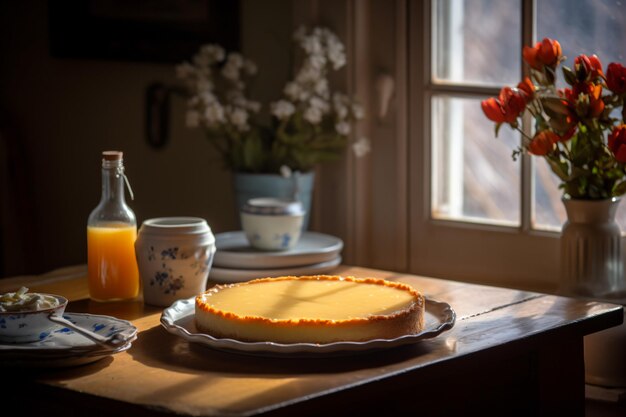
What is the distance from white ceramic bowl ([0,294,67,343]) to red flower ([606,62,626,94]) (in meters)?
1.00

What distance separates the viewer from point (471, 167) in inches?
93.1

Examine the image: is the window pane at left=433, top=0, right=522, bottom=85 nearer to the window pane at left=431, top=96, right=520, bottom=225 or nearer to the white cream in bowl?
the window pane at left=431, top=96, right=520, bottom=225

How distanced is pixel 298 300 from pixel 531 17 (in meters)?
0.99

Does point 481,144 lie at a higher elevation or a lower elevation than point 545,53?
lower

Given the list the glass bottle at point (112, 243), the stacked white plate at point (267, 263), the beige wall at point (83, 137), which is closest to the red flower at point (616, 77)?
the stacked white plate at point (267, 263)

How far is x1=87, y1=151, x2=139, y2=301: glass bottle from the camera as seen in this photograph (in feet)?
5.58

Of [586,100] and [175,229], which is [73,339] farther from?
[586,100]

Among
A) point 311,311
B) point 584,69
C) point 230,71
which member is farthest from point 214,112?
point 311,311

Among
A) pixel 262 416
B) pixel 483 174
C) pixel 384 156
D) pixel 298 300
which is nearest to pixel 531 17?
pixel 483 174

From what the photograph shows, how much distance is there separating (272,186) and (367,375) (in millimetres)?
1170

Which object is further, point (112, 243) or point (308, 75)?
point (308, 75)

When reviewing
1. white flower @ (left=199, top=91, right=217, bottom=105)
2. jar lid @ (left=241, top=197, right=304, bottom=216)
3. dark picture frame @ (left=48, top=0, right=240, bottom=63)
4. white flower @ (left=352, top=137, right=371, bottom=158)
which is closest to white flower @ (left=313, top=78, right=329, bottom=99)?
white flower @ (left=352, top=137, right=371, bottom=158)

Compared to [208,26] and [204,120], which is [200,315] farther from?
[208,26]

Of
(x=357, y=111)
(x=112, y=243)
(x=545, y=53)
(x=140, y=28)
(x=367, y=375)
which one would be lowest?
(x=367, y=375)
